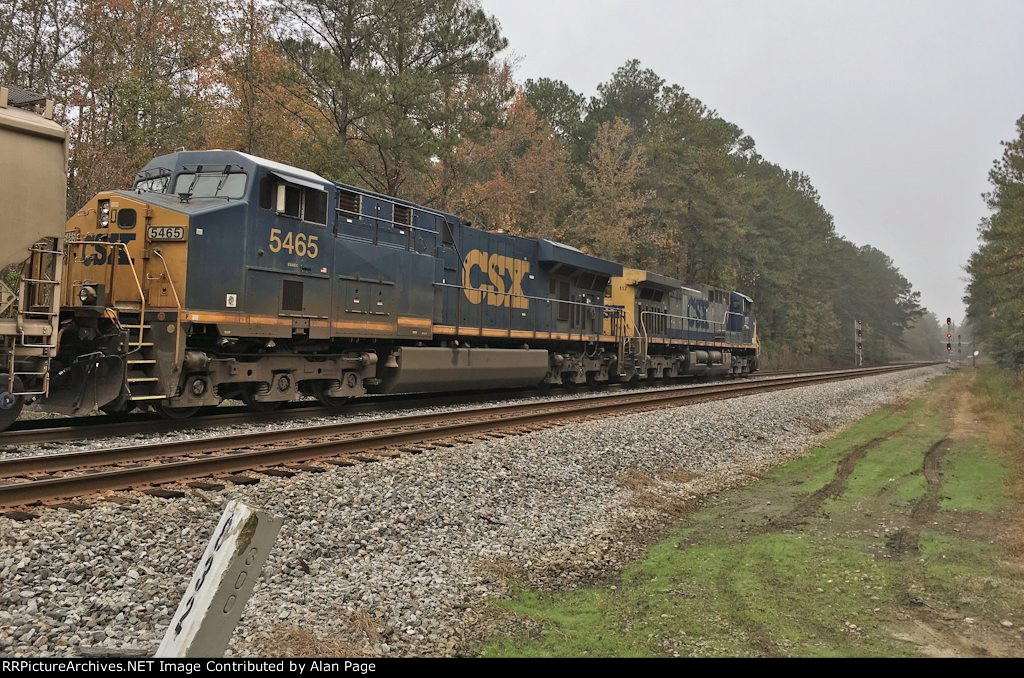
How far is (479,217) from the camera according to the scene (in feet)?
110

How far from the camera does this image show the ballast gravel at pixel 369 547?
3.90 m

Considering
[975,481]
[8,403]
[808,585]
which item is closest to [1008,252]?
[975,481]

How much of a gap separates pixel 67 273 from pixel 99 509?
5.65 m

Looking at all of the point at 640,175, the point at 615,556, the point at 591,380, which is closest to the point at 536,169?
the point at 640,175

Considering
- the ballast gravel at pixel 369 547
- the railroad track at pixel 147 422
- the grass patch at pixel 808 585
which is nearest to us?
the ballast gravel at pixel 369 547

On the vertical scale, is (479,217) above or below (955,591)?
above

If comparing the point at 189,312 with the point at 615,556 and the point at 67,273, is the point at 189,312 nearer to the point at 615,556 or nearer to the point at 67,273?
the point at 67,273

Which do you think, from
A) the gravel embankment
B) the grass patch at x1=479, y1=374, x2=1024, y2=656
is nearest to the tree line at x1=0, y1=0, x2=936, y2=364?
the gravel embankment

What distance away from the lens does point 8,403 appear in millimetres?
6887

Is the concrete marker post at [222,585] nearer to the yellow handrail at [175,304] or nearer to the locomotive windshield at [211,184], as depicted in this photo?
the yellow handrail at [175,304]

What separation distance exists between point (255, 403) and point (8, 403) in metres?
4.33

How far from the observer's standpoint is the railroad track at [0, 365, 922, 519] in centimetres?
575

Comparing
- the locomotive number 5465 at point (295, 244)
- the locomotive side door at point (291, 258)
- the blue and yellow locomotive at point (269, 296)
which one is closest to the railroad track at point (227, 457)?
the blue and yellow locomotive at point (269, 296)

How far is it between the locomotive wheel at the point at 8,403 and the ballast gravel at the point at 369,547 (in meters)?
2.52
